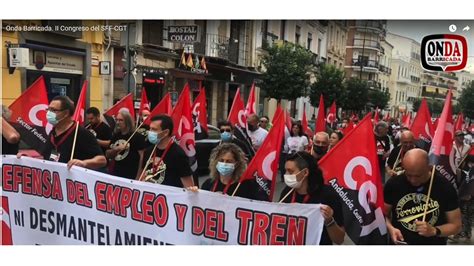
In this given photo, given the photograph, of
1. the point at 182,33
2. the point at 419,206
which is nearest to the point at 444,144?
the point at 419,206

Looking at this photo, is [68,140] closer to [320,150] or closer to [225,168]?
[225,168]

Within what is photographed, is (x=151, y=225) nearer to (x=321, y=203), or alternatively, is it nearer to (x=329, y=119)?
(x=321, y=203)

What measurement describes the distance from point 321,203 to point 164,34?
6.06 m

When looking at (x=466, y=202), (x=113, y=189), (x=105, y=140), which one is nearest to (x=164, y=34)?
(x=105, y=140)

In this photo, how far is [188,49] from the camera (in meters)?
12.0

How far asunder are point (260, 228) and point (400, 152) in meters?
3.01

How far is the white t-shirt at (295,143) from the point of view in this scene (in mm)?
8422

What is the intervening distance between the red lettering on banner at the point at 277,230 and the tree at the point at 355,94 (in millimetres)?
7246

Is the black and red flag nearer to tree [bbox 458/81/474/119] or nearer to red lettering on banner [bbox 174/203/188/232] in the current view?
red lettering on banner [bbox 174/203/188/232]

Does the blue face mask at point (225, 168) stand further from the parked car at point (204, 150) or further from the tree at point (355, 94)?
the tree at point (355, 94)

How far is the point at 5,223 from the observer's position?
13.3ft

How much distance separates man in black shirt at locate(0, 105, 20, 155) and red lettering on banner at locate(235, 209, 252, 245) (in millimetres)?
2127

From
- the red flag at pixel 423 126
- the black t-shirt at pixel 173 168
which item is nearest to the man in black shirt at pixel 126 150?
the black t-shirt at pixel 173 168

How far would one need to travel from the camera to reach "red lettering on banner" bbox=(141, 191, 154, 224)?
373cm
